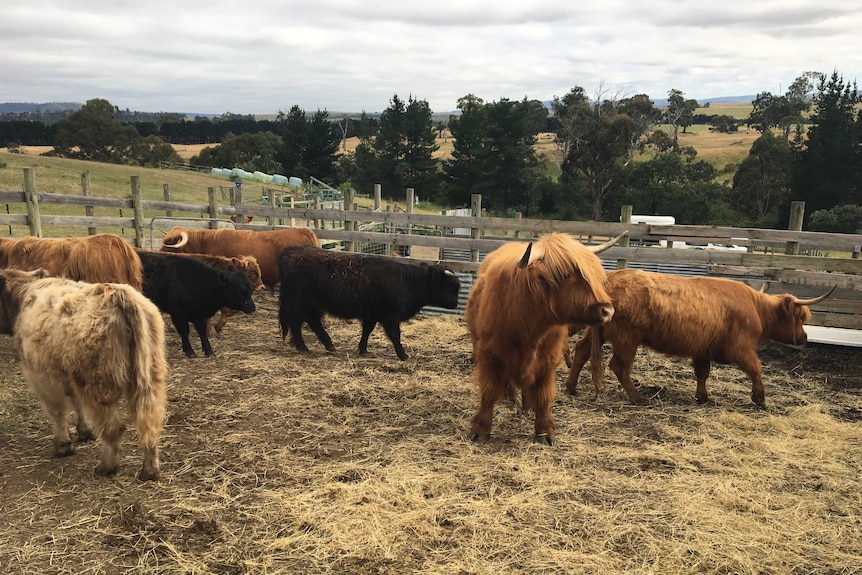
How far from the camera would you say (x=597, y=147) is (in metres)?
41.3

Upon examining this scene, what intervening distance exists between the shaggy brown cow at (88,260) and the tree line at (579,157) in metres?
34.3

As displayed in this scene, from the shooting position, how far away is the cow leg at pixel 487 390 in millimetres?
4605

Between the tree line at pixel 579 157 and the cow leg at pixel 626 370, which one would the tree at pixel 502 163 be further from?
the cow leg at pixel 626 370

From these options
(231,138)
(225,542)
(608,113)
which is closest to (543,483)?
(225,542)

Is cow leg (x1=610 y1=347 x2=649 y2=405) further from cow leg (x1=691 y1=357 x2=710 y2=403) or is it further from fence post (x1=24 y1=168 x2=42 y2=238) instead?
fence post (x1=24 y1=168 x2=42 y2=238)

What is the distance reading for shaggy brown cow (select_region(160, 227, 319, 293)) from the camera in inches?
392

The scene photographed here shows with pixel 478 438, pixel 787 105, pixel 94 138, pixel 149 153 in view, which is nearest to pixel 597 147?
pixel 787 105

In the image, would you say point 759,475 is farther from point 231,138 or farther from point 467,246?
point 231,138

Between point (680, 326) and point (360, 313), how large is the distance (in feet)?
12.6

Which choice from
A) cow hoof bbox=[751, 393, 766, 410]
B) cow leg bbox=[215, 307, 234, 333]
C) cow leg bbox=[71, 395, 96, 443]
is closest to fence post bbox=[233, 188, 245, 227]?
cow leg bbox=[215, 307, 234, 333]

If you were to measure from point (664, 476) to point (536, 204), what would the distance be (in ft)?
136

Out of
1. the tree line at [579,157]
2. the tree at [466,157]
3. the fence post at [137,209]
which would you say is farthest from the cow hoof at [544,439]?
the tree at [466,157]

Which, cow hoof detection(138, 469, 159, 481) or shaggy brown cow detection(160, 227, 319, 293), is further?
shaggy brown cow detection(160, 227, 319, 293)

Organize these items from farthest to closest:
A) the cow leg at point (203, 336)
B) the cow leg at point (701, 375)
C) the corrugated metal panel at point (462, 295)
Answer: the corrugated metal panel at point (462, 295) → the cow leg at point (203, 336) → the cow leg at point (701, 375)
